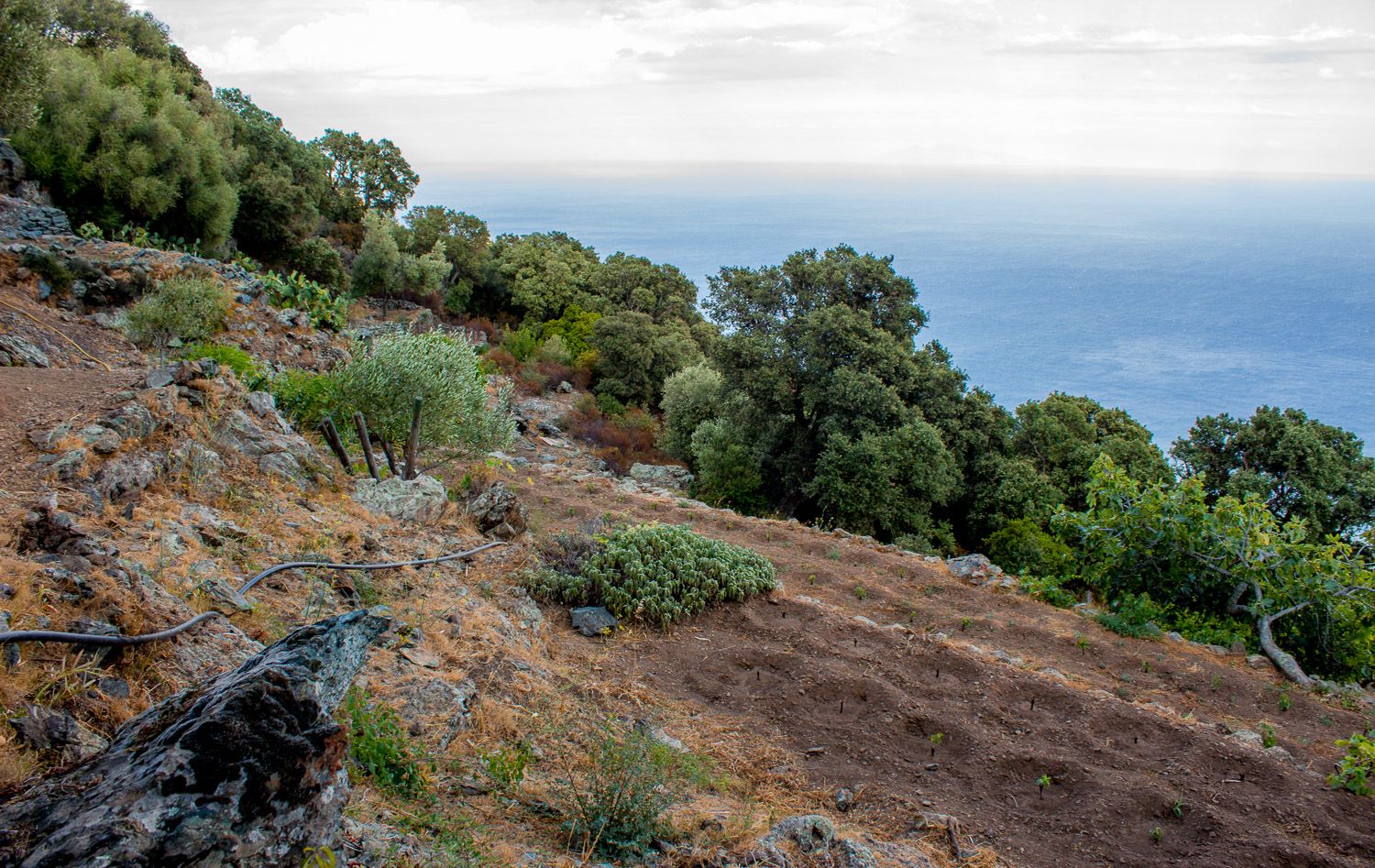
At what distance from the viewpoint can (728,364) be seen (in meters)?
24.4

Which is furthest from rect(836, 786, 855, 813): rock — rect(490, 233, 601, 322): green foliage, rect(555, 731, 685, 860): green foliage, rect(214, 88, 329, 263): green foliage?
rect(490, 233, 601, 322): green foliage

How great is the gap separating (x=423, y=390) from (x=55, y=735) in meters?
9.19

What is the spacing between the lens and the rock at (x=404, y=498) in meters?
11.8

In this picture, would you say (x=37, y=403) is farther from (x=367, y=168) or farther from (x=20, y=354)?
(x=367, y=168)

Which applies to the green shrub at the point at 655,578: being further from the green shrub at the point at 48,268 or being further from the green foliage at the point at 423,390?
the green shrub at the point at 48,268

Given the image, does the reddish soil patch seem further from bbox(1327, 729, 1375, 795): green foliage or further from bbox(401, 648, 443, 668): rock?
bbox(1327, 729, 1375, 795): green foliage

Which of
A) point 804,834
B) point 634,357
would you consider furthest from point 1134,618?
point 634,357

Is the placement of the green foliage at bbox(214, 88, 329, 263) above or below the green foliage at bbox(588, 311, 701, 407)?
above

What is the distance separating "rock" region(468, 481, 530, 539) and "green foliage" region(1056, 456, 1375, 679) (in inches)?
364

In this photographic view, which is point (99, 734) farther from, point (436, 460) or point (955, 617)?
point (436, 460)

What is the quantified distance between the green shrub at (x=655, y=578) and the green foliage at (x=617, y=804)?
446cm

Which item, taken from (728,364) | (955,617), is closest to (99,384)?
(955,617)

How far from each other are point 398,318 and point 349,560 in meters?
32.1

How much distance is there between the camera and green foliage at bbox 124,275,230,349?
49.5 feet
